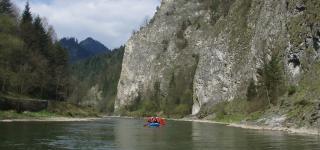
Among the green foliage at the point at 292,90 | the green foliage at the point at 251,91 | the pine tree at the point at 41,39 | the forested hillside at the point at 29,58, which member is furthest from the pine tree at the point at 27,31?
the green foliage at the point at 292,90

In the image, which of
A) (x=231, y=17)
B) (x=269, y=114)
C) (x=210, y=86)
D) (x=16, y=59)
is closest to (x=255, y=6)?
(x=231, y=17)

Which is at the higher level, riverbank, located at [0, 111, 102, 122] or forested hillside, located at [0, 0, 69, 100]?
forested hillside, located at [0, 0, 69, 100]

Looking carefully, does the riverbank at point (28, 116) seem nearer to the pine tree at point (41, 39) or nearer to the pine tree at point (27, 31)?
the pine tree at point (27, 31)

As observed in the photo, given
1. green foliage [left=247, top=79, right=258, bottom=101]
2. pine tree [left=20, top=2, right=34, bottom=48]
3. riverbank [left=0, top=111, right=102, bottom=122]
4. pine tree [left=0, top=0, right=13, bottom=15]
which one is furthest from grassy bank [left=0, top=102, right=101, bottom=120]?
green foliage [left=247, top=79, right=258, bottom=101]

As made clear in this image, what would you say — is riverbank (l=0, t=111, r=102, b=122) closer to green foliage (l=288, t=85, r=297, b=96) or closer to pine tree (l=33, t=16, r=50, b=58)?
pine tree (l=33, t=16, r=50, b=58)

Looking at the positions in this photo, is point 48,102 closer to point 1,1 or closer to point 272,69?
point 1,1

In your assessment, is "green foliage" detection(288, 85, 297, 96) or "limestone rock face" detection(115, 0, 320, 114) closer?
"green foliage" detection(288, 85, 297, 96)

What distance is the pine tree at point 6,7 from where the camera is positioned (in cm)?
13588

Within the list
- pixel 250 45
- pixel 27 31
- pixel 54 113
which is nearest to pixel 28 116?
pixel 54 113

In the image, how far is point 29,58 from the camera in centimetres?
12862

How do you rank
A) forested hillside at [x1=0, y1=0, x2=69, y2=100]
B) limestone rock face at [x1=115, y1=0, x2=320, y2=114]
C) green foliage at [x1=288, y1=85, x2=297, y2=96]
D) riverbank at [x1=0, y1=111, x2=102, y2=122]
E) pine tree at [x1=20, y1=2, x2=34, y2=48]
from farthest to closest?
pine tree at [x1=20, y1=2, x2=34, y2=48] → forested hillside at [x1=0, y1=0, x2=69, y2=100] → limestone rock face at [x1=115, y1=0, x2=320, y2=114] → riverbank at [x1=0, y1=111, x2=102, y2=122] → green foliage at [x1=288, y1=85, x2=297, y2=96]

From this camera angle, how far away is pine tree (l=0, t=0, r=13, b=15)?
13588cm

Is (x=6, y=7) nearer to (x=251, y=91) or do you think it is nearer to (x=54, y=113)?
(x=54, y=113)

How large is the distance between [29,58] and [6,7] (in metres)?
19.6
